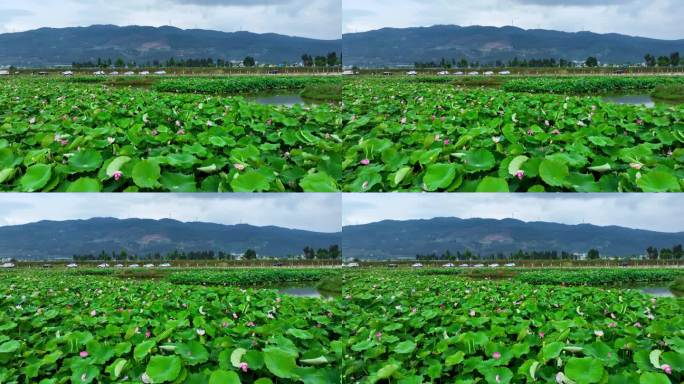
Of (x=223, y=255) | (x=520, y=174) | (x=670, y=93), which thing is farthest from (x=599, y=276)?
(x=223, y=255)

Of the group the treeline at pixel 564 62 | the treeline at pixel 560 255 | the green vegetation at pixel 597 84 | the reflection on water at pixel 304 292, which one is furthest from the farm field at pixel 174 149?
the green vegetation at pixel 597 84

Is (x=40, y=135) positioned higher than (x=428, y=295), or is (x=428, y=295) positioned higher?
(x=40, y=135)

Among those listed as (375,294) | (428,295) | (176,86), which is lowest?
(428,295)

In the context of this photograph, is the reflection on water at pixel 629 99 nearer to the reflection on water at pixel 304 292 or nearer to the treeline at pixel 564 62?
the treeline at pixel 564 62

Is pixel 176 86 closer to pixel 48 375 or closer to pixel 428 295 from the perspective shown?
pixel 428 295

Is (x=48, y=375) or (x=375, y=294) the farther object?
(x=375, y=294)

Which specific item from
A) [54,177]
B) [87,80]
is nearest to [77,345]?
[54,177]

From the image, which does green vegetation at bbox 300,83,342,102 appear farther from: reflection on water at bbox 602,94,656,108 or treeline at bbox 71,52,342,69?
reflection on water at bbox 602,94,656,108
